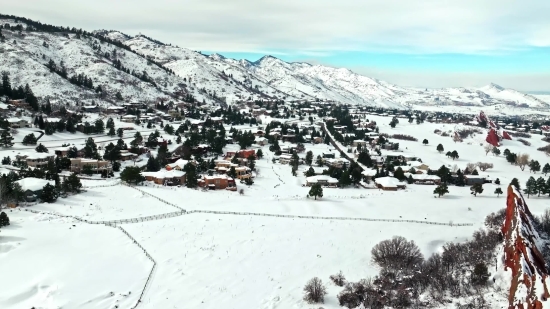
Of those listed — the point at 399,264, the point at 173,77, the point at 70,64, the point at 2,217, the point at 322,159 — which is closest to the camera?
the point at 399,264

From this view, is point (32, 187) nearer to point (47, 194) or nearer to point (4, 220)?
point (47, 194)

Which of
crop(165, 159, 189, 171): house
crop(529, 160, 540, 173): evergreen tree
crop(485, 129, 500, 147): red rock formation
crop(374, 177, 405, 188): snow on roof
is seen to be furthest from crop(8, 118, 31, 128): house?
crop(485, 129, 500, 147): red rock formation

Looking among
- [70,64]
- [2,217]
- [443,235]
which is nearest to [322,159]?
[443,235]

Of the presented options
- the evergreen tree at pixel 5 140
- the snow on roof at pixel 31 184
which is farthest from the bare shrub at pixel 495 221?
the evergreen tree at pixel 5 140

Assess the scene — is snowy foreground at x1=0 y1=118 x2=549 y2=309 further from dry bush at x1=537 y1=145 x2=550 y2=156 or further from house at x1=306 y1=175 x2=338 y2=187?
dry bush at x1=537 y1=145 x2=550 y2=156

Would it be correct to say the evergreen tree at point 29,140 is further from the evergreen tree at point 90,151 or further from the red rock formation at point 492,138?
the red rock formation at point 492,138

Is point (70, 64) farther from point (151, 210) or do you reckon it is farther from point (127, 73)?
point (151, 210)
